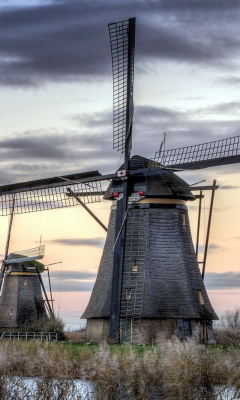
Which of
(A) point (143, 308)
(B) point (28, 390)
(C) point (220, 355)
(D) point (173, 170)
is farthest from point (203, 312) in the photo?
(B) point (28, 390)

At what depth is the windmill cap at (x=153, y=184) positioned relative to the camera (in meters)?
31.0

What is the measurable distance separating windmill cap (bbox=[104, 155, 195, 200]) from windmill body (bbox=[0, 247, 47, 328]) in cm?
1526

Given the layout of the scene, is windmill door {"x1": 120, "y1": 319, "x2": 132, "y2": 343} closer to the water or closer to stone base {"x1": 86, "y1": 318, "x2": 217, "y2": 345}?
stone base {"x1": 86, "y1": 318, "x2": 217, "y2": 345}

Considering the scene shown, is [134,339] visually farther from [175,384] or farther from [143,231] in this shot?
[175,384]

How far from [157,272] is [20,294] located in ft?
55.8

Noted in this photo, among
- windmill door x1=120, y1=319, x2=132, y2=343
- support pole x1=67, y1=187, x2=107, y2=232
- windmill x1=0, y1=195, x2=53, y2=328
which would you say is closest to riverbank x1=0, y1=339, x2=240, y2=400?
windmill door x1=120, y1=319, x2=132, y2=343

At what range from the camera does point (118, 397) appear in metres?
21.1

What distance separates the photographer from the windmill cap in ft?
102

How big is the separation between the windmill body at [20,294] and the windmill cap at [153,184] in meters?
15.3

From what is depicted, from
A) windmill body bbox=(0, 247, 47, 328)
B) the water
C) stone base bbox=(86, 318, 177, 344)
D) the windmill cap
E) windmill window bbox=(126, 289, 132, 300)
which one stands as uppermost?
the windmill cap

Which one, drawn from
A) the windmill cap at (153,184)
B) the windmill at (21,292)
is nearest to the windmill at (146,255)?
the windmill cap at (153,184)

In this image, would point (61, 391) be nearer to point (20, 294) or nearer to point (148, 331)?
A: point (148, 331)

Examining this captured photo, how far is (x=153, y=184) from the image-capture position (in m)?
Answer: 31.2

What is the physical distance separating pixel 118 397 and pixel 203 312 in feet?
35.1
